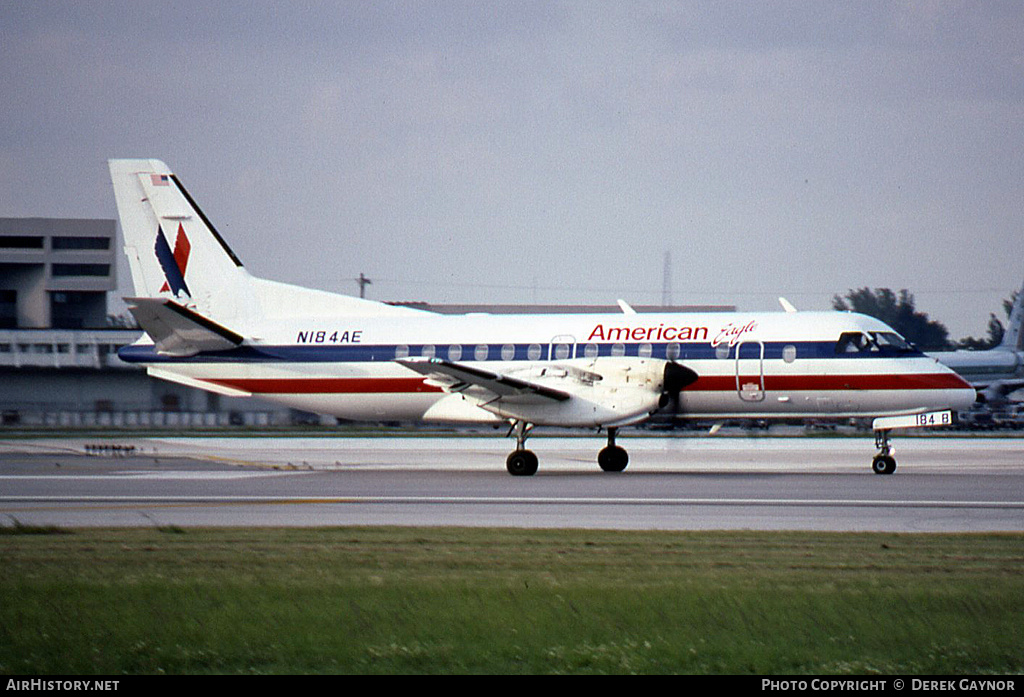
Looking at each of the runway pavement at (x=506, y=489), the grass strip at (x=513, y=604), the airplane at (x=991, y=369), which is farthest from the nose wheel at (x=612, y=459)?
the airplane at (x=991, y=369)

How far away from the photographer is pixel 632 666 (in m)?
7.85

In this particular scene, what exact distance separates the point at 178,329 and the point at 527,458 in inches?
366

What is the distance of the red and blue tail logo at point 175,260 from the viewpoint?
2883 cm

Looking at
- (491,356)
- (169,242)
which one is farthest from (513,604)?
(169,242)

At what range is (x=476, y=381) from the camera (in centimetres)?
2445

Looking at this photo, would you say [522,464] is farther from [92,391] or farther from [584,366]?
[92,391]

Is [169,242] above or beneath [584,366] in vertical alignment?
above

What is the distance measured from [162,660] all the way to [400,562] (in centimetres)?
443

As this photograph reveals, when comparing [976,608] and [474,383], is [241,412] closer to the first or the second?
[474,383]

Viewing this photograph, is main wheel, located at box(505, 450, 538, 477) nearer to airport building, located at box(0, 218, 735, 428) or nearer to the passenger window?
the passenger window

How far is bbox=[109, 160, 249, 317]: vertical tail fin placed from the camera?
94.5 feet

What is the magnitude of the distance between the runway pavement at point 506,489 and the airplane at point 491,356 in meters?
1.48

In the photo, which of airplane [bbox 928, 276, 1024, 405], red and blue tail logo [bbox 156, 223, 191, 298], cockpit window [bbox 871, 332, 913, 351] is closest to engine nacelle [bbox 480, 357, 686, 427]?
cockpit window [bbox 871, 332, 913, 351]
